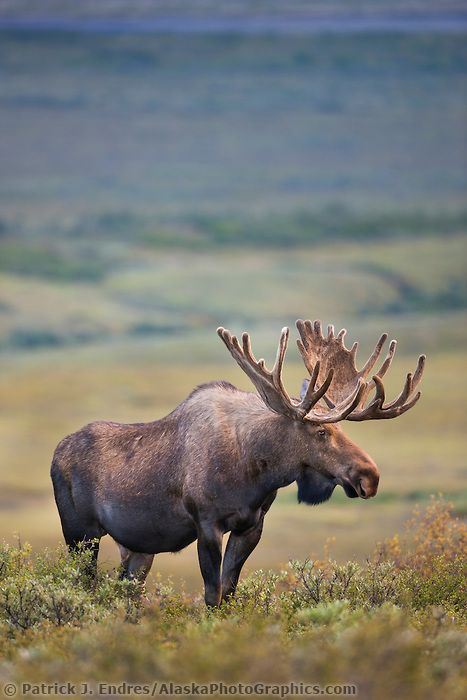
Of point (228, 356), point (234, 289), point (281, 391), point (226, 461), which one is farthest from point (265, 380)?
point (234, 289)

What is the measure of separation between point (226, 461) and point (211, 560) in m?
0.82

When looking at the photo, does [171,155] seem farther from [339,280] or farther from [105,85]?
[339,280]

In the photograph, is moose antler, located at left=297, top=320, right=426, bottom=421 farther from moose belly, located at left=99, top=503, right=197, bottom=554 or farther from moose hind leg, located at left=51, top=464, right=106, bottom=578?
moose hind leg, located at left=51, top=464, right=106, bottom=578

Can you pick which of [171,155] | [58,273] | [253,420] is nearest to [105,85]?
[171,155]

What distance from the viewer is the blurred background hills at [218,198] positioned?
71.4m

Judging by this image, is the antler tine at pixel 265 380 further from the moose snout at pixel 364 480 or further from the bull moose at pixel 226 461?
the moose snout at pixel 364 480

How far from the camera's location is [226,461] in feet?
39.1

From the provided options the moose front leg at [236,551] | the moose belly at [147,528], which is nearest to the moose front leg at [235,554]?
the moose front leg at [236,551]

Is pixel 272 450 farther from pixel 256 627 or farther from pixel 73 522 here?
pixel 256 627

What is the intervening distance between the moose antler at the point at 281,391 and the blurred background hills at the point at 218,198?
138ft

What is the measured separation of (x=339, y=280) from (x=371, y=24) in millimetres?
46849

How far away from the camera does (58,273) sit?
96750 mm

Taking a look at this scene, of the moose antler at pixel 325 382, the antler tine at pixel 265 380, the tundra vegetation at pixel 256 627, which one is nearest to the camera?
the tundra vegetation at pixel 256 627

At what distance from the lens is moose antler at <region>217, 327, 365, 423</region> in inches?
449
